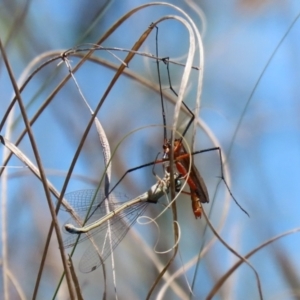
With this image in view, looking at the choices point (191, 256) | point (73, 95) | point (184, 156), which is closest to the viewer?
point (184, 156)

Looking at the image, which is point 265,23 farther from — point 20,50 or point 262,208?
point 20,50

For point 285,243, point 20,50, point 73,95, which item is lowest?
point 285,243

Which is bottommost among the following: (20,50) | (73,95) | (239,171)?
(239,171)

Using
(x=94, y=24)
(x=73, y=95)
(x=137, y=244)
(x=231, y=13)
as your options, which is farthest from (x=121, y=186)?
Answer: (x=231, y=13)

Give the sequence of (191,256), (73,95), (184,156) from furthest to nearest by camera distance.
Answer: (73,95) < (191,256) < (184,156)

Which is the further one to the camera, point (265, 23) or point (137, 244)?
point (265, 23)

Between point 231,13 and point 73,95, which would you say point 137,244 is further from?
point 231,13

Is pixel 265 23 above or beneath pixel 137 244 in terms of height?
above

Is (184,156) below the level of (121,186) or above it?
below

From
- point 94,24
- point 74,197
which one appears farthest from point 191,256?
point 94,24
